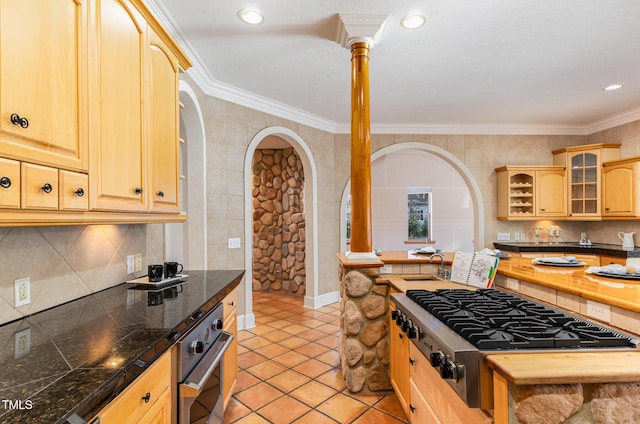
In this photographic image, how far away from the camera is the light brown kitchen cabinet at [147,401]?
85cm

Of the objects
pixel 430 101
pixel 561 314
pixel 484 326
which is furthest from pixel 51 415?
pixel 430 101

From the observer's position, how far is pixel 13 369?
2.81 feet

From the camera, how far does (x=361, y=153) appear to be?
232 centimetres

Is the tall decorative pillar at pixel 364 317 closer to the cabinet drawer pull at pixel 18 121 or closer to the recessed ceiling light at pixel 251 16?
the recessed ceiling light at pixel 251 16

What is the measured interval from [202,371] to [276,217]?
3.94 metres

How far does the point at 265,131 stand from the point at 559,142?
4.59 meters

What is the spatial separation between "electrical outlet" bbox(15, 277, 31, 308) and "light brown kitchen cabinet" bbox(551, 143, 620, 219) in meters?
5.91

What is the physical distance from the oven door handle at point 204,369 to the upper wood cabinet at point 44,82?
0.93 m

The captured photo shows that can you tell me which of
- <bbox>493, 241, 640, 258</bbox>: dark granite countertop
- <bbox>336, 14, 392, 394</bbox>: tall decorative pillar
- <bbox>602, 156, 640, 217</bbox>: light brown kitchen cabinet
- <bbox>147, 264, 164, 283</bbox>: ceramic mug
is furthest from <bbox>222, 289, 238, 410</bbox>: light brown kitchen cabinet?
<bbox>602, 156, 640, 217</bbox>: light brown kitchen cabinet

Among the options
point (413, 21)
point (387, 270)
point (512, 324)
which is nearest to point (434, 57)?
point (413, 21)

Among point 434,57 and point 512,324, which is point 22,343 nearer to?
point 512,324

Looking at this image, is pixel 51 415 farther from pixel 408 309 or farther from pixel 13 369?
pixel 408 309

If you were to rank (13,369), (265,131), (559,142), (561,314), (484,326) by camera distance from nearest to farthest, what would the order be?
(13,369) → (484,326) → (561,314) → (265,131) → (559,142)

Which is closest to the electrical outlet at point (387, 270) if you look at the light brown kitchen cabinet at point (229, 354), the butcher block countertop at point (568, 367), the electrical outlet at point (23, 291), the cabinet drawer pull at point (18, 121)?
the light brown kitchen cabinet at point (229, 354)
